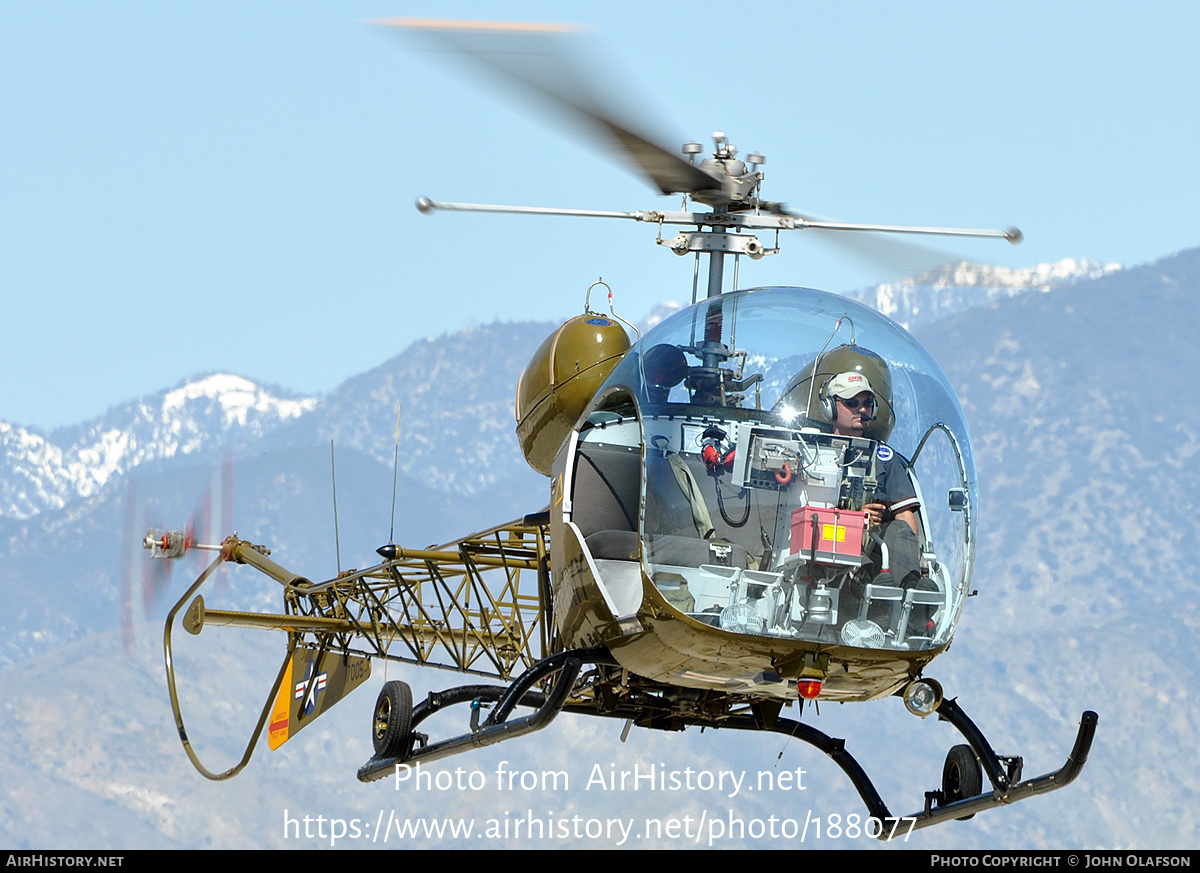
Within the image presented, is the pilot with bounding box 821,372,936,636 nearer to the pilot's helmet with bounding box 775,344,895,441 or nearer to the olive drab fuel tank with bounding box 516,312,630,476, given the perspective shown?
the pilot's helmet with bounding box 775,344,895,441

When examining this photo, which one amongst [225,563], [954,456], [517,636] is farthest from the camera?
[225,563]

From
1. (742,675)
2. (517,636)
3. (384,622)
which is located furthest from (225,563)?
(742,675)

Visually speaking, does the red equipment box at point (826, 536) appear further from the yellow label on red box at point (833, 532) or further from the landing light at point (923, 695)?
the landing light at point (923, 695)

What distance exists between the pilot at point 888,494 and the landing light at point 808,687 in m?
0.76

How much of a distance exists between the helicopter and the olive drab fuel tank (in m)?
1.55

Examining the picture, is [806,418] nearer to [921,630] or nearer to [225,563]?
[921,630]

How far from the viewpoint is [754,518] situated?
1268 centimetres

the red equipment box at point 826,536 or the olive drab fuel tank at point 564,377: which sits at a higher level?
the olive drab fuel tank at point 564,377

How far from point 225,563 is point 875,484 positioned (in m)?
11.8

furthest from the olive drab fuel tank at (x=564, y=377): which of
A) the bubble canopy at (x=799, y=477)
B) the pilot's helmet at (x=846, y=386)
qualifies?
the pilot's helmet at (x=846, y=386)

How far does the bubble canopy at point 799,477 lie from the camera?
41.1 feet

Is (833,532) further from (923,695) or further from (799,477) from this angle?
(923,695)

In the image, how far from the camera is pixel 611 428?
14.5 metres

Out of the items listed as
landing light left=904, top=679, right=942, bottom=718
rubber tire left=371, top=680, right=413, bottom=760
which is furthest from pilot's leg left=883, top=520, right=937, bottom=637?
rubber tire left=371, top=680, right=413, bottom=760
